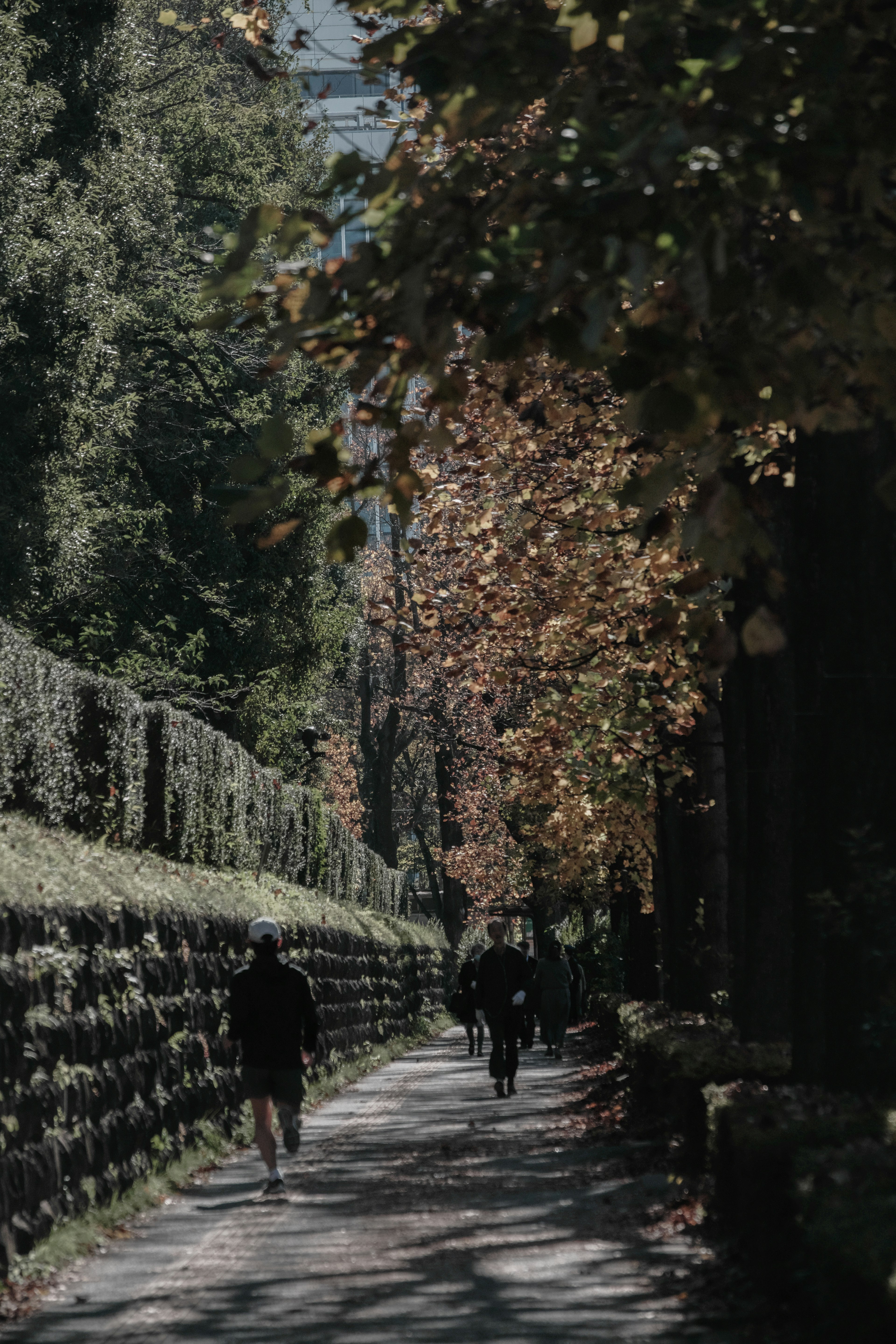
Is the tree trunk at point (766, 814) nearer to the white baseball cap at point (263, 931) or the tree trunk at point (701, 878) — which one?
the tree trunk at point (701, 878)

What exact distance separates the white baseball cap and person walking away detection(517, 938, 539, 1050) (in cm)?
731

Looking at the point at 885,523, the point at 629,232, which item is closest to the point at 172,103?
the point at 885,523

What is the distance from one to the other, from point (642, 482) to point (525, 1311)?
157 inches

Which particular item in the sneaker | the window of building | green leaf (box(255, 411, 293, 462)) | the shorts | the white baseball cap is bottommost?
the sneaker

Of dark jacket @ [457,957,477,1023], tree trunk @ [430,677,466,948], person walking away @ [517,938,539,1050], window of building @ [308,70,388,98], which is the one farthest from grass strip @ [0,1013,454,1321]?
tree trunk @ [430,677,466,948]

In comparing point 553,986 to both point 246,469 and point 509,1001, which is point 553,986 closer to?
point 509,1001

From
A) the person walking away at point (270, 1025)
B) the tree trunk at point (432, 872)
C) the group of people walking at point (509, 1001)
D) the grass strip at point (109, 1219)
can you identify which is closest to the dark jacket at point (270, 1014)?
the person walking away at point (270, 1025)

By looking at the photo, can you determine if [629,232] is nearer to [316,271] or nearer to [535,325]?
[535,325]

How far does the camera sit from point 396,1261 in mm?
8672

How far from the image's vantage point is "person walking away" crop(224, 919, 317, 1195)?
11484mm

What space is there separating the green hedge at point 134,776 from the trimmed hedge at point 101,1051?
4.86 feet

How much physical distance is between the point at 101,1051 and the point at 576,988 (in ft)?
92.0

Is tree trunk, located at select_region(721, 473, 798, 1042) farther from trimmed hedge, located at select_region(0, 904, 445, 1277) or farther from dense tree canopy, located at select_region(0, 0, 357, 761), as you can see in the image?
dense tree canopy, located at select_region(0, 0, 357, 761)

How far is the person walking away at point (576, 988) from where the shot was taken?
36.9 metres
